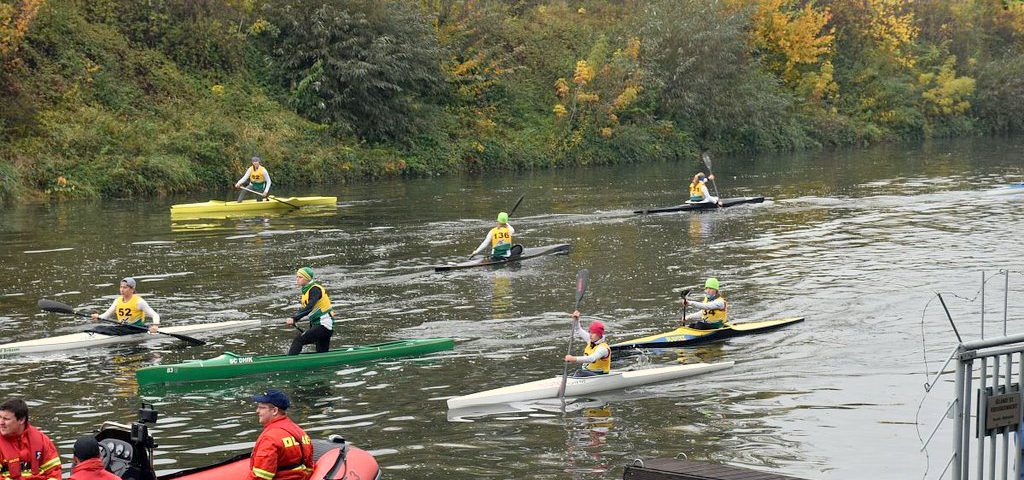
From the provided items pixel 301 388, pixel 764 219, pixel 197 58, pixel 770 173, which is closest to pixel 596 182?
pixel 770 173

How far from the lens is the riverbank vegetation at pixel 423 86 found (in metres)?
42.6

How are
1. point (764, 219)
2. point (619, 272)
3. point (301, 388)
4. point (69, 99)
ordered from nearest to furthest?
point (301, 388), point (619, 272), point (764, 219), point (69, 99)

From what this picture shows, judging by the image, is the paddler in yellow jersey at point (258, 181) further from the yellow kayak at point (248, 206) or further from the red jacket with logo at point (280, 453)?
the red jacket with logo at point (280, 453)

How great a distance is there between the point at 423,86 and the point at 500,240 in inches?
1083

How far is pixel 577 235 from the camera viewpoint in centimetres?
3322

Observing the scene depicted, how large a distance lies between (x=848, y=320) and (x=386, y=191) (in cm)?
2529

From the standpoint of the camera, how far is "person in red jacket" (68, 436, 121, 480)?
→ 31.4 feet

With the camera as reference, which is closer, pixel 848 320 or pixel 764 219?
pixel 848 320

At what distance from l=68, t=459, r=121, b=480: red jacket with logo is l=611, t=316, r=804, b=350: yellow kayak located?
10.3m

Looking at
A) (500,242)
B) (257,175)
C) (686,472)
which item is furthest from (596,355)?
(257,175)

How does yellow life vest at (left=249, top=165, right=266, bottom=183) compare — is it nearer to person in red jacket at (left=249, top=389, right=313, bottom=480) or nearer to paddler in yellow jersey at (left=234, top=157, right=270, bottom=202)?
paddler in yellow jersey at (left=234, top=157, right=270, bottom=202)

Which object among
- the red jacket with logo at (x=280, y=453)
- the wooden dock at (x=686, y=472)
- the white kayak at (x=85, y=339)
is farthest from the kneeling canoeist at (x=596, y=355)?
the white kayak at (x=85, y=339)

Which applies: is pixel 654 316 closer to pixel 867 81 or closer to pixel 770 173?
pixel 770 173

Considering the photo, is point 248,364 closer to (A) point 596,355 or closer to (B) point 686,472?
(A) point 596,355
